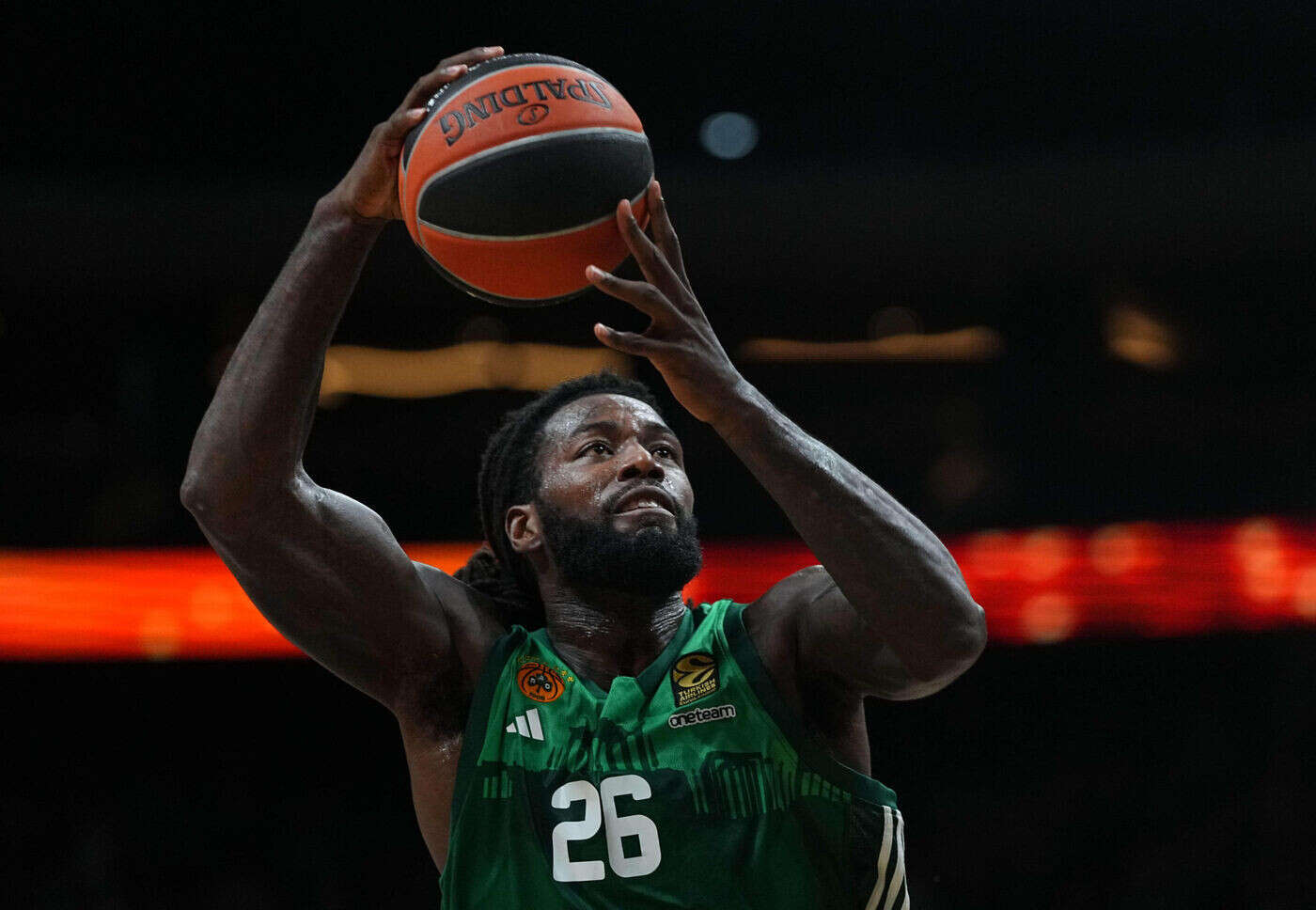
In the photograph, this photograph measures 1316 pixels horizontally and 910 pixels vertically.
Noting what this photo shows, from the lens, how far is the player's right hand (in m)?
2.24

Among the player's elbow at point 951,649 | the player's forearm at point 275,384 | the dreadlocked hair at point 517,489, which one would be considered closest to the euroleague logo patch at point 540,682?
the dreadlocked hair at point 517,489

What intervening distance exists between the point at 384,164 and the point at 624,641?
0.99 m

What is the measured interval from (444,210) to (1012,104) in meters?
5.92

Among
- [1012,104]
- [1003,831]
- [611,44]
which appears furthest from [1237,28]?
[1003,831]

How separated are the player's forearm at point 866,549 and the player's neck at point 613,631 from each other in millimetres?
577

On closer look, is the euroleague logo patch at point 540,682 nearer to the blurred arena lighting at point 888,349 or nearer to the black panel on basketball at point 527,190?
the black panel on basketball at point 527,190

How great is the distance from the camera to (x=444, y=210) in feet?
7.31

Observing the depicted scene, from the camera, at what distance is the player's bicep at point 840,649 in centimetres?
225

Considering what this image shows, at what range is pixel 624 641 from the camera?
263cm

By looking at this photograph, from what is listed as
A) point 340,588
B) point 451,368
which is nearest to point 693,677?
point 340,588

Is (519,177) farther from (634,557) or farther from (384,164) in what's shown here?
(634,557)

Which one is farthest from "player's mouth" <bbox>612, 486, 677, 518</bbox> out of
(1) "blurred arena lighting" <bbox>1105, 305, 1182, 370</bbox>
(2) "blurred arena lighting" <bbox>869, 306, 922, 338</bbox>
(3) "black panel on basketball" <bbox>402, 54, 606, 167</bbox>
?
(1) "blurred arena lighting" <bbox>1105, 305, 1182, 370</bbox>

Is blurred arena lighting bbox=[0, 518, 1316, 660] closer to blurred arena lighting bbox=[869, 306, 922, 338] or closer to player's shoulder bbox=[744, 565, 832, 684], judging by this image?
blurred arena lighting bbox=[869, 306, 922, 338]

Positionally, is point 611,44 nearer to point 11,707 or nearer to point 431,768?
point 11,707
